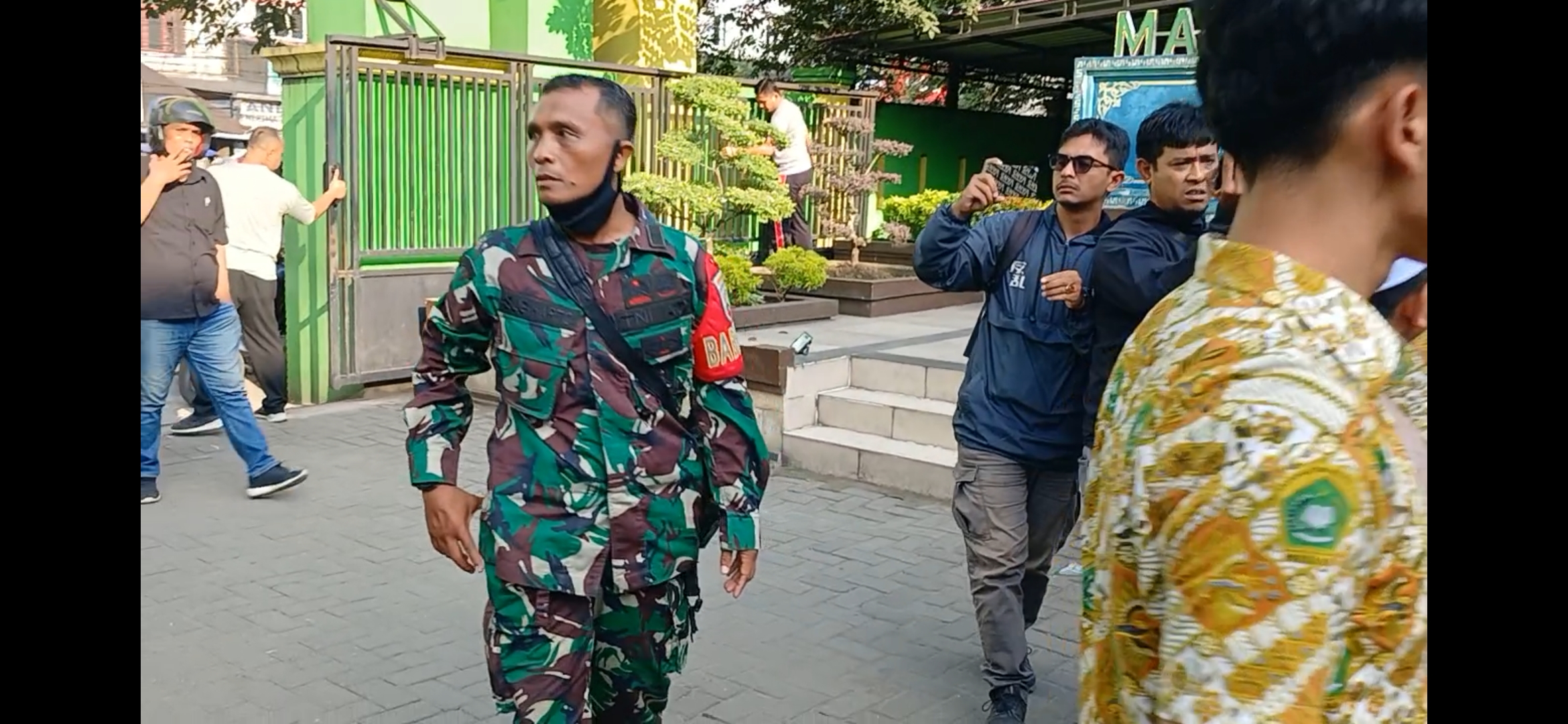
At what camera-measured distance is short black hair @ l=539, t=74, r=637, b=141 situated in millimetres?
3039

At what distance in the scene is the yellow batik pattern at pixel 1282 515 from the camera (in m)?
1.17

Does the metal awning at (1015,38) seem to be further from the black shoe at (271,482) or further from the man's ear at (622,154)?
the man's ear at (622,154)

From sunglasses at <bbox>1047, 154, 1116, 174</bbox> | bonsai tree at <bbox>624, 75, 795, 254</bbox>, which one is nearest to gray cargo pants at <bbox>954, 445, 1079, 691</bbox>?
sunglasses at <bbox>1047, 154, 1116, 174</bbox>

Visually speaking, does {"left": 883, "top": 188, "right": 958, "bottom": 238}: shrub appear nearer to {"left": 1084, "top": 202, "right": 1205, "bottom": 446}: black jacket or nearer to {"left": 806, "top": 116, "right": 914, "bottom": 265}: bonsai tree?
{"left": 806, "top": 116, "right": 914, "bottom": 265}: bonsai tree

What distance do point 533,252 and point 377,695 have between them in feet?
6.55

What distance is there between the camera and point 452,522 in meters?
2.99

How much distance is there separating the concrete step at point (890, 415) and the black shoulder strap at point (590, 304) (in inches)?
165

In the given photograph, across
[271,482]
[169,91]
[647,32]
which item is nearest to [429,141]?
[647,32]

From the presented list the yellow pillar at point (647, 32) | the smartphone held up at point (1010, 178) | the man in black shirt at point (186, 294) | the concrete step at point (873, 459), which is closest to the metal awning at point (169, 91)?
the yellow pillar at point (647, 32)

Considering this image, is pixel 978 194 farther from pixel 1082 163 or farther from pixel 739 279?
pixel 739 279

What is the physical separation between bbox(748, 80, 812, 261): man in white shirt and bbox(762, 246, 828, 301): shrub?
0.67m

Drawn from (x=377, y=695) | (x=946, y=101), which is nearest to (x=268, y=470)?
(x=377, y=695)

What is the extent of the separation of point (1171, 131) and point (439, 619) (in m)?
3.21
